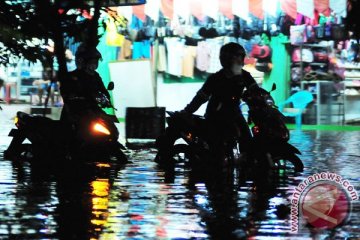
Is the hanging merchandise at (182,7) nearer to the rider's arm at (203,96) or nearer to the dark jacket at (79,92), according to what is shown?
the dark jacket at (79,92)

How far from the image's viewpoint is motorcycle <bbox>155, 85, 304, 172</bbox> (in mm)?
11086

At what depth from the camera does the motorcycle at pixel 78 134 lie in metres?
12.1

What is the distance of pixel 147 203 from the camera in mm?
8227

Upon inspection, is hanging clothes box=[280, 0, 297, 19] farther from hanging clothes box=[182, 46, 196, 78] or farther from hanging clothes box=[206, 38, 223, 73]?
hanging clothes box=[182, 46, 196, 78]

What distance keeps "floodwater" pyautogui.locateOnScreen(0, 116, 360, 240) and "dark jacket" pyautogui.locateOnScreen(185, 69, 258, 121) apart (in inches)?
35.2

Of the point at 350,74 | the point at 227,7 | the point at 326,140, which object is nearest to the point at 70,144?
the point at 326,140

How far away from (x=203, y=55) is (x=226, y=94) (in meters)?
11.8

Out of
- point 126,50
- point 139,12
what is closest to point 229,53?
point 139,12

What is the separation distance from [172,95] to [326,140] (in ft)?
21.7

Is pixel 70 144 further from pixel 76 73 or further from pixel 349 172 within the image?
pixel 349 172

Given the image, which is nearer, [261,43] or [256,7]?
[256,7]

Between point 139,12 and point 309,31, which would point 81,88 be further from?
point 309,31

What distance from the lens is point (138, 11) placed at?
2220cm

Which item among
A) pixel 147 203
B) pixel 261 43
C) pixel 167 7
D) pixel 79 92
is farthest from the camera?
pixel 261 43
